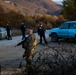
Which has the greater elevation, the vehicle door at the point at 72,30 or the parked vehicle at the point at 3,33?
the vehicle door at the point at 72,30

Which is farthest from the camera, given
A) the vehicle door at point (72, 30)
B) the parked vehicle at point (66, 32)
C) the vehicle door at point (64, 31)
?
the vehicle door at point (64, 31)

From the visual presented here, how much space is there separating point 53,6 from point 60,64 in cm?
18922

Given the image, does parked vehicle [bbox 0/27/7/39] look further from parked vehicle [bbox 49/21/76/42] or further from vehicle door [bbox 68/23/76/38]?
vehicle door [bbox 68/23/76/38]

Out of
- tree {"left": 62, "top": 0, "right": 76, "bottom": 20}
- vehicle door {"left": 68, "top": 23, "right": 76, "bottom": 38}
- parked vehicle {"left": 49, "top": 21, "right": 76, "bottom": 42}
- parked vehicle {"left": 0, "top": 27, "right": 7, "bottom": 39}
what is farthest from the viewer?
tree {"left": 62, "top": 0, "right": 76, "bottom": 20}

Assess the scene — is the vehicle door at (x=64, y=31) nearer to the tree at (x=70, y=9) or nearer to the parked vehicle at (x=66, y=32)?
the parked vehicle at (x=66, y=32)

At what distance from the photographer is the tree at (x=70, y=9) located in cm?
4109

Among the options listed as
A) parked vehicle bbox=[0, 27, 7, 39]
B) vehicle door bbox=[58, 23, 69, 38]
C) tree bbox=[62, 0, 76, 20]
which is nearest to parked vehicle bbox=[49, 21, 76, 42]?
vehicle door bbox=[58, 23, 69, 38]

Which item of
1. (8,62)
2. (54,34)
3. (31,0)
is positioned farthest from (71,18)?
(31,0)


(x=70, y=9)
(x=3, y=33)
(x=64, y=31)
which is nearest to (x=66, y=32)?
(x=64, y=31)

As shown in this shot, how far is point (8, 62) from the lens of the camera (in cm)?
1511

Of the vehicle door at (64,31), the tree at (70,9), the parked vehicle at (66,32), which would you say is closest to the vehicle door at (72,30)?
the parked vehicle at (66,32)

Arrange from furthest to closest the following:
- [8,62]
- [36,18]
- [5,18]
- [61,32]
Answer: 1. [36,18]
2. [5,18]
3. [61,32]
4. [8,62]

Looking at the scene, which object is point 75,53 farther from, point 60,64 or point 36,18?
point 36,18

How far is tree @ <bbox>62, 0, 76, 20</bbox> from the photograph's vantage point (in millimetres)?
41094
